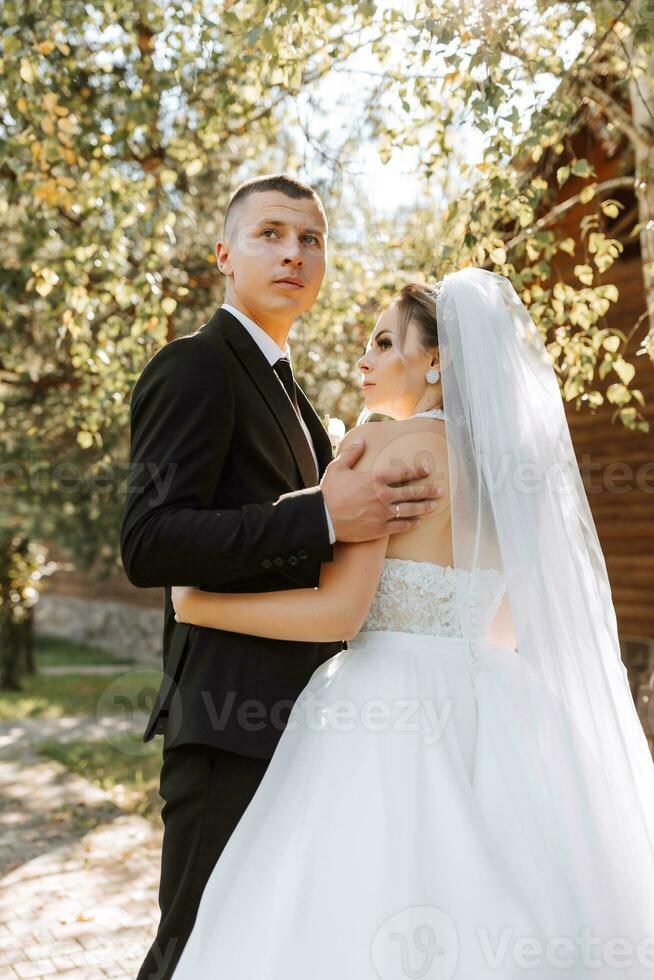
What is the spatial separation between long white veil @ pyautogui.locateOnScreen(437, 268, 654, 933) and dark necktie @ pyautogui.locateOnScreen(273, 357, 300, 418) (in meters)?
0.43

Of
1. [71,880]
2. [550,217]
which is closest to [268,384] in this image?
[550,217]

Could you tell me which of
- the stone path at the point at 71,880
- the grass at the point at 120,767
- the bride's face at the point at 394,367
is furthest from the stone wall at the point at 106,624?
Answer: the bride's face at the point at 394,367

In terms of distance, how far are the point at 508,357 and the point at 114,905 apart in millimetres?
4371

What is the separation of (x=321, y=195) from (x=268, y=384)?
4.64 metres

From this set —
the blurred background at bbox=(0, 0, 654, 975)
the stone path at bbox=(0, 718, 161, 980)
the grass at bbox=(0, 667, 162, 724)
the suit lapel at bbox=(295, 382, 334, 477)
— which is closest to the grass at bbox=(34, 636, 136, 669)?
the grass at bbox=(0, 667, 162, 724)

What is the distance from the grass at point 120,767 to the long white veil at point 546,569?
18.7 feet

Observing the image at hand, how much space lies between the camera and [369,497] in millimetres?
2246

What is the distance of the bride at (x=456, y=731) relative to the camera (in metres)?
2.07

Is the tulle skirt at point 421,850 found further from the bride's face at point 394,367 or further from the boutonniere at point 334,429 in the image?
the boutonniere at point 334,429

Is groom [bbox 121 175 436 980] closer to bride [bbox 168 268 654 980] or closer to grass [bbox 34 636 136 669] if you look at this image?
bride [bbox 168 268 654 980]

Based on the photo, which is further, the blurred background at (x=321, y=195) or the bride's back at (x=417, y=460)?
the blurred background at (x=321, y=195)

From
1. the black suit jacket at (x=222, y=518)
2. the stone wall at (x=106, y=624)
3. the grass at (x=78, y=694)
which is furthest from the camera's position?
the stone wall at (x=106, y=624)

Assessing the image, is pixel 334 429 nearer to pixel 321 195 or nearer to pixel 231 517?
pixel 231 517


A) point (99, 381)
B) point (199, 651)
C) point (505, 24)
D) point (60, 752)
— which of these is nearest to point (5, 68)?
point (99, 381)
